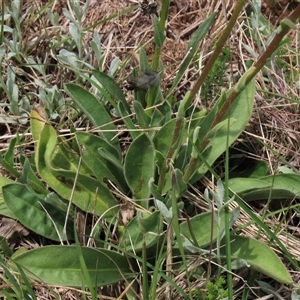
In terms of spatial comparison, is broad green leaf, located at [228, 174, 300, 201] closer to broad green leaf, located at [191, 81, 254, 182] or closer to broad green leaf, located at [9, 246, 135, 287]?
broad green leaf, located at [191, 81, 254, 182]

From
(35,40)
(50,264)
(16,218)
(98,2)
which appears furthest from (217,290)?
(98,2)

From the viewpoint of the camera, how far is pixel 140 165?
6.28ft

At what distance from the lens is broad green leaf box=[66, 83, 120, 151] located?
2.02 m

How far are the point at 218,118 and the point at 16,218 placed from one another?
2.70 ft

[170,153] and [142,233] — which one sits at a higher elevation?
[170,153]

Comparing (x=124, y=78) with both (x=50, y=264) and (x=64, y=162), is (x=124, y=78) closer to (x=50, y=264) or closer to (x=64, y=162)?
(x=64, y=162)

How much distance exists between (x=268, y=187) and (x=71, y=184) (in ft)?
2.38

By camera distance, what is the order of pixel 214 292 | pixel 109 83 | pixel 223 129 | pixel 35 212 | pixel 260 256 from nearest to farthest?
pixel 214 292 → pixel 260 256 → pixel 35 212 → pixel 223 129 → pixel 109 83

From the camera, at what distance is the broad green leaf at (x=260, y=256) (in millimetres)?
1651

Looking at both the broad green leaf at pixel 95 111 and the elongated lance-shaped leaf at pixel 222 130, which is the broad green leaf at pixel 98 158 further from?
the elongated lance-shaped leaf at pixel 222 130

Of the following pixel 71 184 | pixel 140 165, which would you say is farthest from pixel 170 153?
pixel 71 184

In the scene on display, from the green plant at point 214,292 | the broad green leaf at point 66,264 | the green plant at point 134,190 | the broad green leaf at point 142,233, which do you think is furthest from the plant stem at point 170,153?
the green plant at point 214,292

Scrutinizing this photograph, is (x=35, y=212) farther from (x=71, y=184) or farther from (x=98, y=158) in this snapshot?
(x=98, y=158)

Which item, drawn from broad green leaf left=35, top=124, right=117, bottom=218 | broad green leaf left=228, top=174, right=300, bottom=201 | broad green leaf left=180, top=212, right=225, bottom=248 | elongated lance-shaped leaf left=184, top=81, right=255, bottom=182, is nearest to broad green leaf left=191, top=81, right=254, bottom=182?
elongated lance-shaped leaf left=184, top=81, right=255, bottom=182
